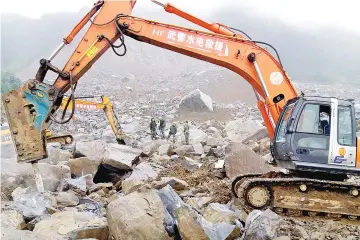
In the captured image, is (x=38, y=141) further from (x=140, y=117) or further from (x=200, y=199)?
(x=140, y=117)

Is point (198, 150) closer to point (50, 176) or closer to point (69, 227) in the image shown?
point (50, 176)

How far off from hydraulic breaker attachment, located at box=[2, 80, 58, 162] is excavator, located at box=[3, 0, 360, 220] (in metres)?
0.01

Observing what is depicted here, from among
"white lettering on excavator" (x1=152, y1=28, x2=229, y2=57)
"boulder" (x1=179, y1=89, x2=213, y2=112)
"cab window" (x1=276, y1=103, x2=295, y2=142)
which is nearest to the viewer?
"cab window" (x1=276, y1=103, x2=295, y2=142)

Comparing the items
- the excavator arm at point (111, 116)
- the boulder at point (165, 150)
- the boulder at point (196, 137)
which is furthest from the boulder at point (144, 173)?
the boulder at point (196, 137)

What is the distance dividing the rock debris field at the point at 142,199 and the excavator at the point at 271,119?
0.32 metres

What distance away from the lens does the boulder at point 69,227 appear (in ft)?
14.4

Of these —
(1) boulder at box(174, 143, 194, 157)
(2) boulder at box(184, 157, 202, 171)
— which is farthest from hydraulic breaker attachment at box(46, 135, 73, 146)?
(2) boulder at box(184, 157, 202, 171)

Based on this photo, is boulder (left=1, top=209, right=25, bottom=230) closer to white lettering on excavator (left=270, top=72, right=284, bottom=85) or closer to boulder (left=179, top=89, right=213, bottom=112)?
white lettering on excavator (left=270, top=72, right=284, bottom=85)

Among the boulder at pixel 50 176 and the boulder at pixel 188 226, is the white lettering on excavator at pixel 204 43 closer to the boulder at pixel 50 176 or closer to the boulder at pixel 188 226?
the boulder at pixel 188 226

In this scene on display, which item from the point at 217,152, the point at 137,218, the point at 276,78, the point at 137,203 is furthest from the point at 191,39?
the point at 217,152

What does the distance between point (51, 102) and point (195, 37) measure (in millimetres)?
2299

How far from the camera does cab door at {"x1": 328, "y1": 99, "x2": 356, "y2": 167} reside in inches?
219

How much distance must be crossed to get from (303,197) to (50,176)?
409 centimetres

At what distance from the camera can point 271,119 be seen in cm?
634
